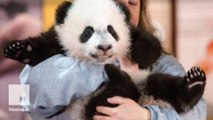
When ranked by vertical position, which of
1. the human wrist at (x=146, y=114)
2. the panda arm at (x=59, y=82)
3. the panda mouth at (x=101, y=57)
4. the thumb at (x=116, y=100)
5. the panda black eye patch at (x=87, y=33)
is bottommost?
the human wrist at (x=146, y=114)

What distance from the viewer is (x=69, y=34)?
46.3 inches

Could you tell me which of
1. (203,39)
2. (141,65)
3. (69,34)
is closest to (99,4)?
(69,34)

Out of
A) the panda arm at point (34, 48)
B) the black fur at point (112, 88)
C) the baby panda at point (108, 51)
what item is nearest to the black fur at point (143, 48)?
the baby panda at point (108, 51)

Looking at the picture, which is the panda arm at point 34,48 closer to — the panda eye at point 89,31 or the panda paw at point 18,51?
the panda paw at point 18,51

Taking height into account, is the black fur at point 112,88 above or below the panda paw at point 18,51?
below

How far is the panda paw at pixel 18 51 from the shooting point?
3.69 feet

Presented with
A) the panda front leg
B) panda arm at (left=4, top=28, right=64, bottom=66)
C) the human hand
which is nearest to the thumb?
the human hand

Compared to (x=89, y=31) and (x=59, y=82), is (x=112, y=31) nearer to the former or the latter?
(x=89, y=31)

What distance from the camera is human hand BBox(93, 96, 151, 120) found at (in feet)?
3.45

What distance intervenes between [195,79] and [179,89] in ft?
0.18

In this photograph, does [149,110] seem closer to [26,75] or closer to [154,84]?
[154,84]

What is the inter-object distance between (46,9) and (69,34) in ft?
2.87

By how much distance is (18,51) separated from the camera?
1131 mm

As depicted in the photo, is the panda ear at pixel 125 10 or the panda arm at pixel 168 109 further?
the panda ear at pixel 125 10
